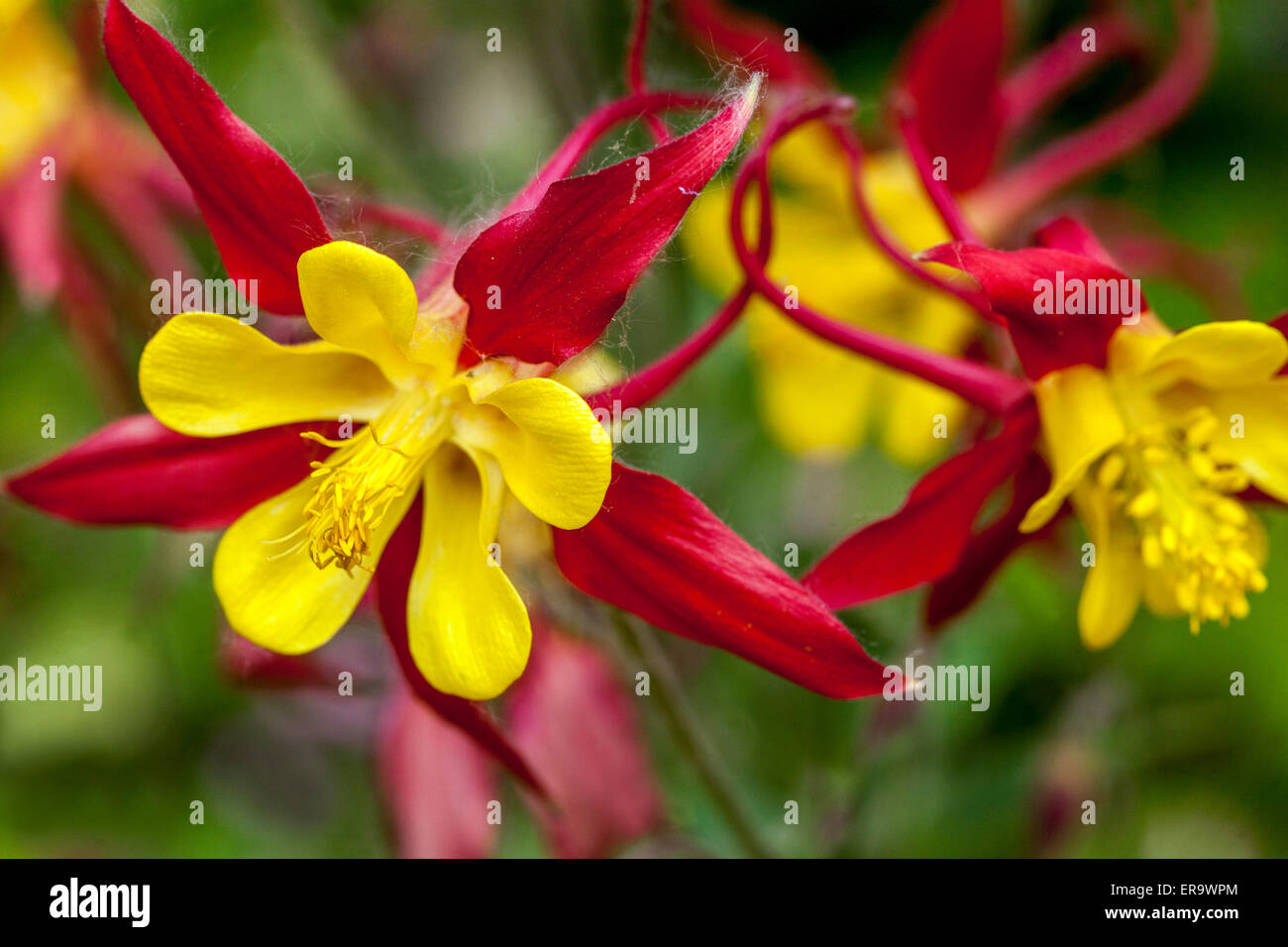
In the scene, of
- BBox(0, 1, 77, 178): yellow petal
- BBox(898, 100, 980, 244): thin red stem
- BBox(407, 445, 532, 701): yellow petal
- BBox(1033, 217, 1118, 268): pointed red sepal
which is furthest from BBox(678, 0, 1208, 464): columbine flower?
BBox(0, 1, 77, 178): yellow petal

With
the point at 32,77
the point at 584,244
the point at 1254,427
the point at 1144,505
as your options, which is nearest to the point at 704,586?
the point at 584,244

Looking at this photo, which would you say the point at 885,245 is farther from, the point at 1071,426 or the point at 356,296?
the point at 356,296

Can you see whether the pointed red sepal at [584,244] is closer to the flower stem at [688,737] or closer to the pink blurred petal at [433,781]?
the flower stem at [688,737]

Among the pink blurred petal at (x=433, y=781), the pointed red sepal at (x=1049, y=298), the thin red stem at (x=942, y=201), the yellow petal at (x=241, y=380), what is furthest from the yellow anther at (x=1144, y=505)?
the pink blurred petal at (x=433, y=781)

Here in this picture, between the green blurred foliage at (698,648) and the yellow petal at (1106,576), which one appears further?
the green blurred foliage at (698,648)

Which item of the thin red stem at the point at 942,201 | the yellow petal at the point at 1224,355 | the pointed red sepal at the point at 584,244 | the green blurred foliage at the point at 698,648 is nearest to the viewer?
the pointed red sepal at the point at 584,244

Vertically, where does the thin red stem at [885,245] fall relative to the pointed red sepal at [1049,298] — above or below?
above

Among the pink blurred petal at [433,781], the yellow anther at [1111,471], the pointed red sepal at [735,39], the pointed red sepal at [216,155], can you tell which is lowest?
the pink blurred petal at [433,781]
